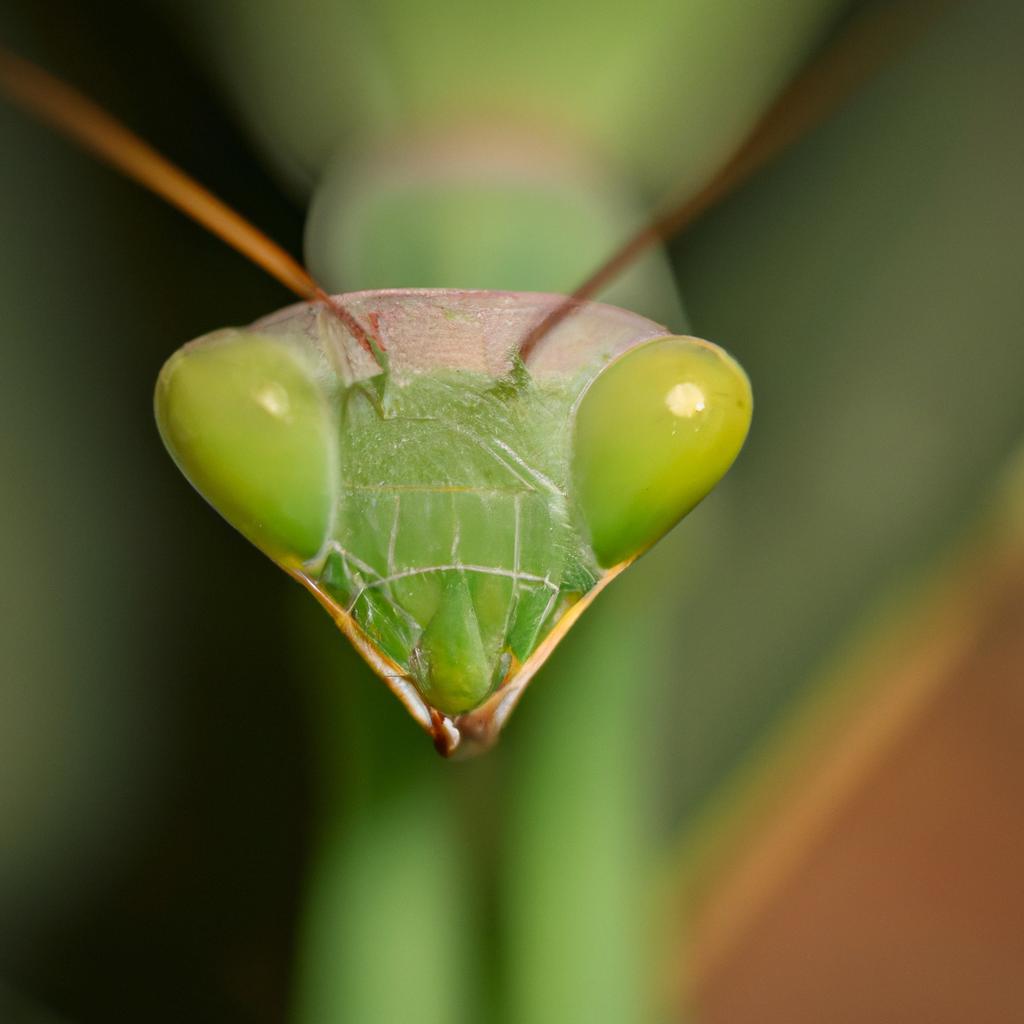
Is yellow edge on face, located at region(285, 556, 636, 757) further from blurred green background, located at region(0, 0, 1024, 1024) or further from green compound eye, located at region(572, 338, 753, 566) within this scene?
blurred green background, located at region(0, 0, 1024, 1024)

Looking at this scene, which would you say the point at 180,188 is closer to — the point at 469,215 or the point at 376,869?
the point at 469,215

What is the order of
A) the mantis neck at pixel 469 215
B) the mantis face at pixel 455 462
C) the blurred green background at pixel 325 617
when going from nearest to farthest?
the mantis face at pixel 455 462, the mantis neck at pixel 469 215, the blurred green background at pixel 325 617

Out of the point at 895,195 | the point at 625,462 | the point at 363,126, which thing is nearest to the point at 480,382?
the point at 625,462

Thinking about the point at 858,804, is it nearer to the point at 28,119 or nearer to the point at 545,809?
the point at 545,809

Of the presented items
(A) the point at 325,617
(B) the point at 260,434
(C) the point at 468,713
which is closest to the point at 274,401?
(B) the point at 260,434

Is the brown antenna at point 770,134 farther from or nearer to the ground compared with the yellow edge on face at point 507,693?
farther from the ground

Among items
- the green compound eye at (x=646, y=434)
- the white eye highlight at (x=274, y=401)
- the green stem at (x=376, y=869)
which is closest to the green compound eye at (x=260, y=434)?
the white eye highlight at (x=274, y=401)

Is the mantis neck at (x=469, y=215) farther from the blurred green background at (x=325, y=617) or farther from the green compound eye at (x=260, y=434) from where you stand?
the green compound eye at (x=260, y=434)
